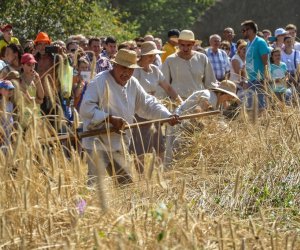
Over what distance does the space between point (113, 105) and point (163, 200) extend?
221cm

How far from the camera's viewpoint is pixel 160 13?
3769 centimetres

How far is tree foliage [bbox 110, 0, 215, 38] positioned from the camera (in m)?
36.7

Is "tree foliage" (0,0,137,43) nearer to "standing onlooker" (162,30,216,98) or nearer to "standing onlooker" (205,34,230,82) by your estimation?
"standing onlooker" (205,34,230,82)

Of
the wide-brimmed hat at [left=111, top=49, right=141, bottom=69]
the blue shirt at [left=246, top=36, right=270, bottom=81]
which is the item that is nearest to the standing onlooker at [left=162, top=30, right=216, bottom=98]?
the blue shirt at [left=246, top=36, right=270, bottom=81]

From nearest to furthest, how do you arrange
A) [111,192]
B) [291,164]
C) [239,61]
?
[111,192] < [291,164] < [239,61]

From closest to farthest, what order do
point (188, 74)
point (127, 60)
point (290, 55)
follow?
point (127, 60) < point (188, 74) < point (290, 55)

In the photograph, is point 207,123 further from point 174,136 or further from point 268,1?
point 268,1

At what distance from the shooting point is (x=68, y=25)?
20.0m

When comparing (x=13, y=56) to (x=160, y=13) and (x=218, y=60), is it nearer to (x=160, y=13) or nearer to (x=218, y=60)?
(x=218, y=60)

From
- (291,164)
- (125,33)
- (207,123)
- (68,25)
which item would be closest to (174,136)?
(207,123)

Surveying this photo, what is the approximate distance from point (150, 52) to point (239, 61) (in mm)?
4364

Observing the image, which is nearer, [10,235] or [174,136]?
[10,235]

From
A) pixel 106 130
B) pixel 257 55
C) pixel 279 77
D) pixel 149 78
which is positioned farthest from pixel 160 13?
pixel 106 130

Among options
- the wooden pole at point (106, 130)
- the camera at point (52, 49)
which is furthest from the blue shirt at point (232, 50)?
the wooden pole at point (106, 130)
